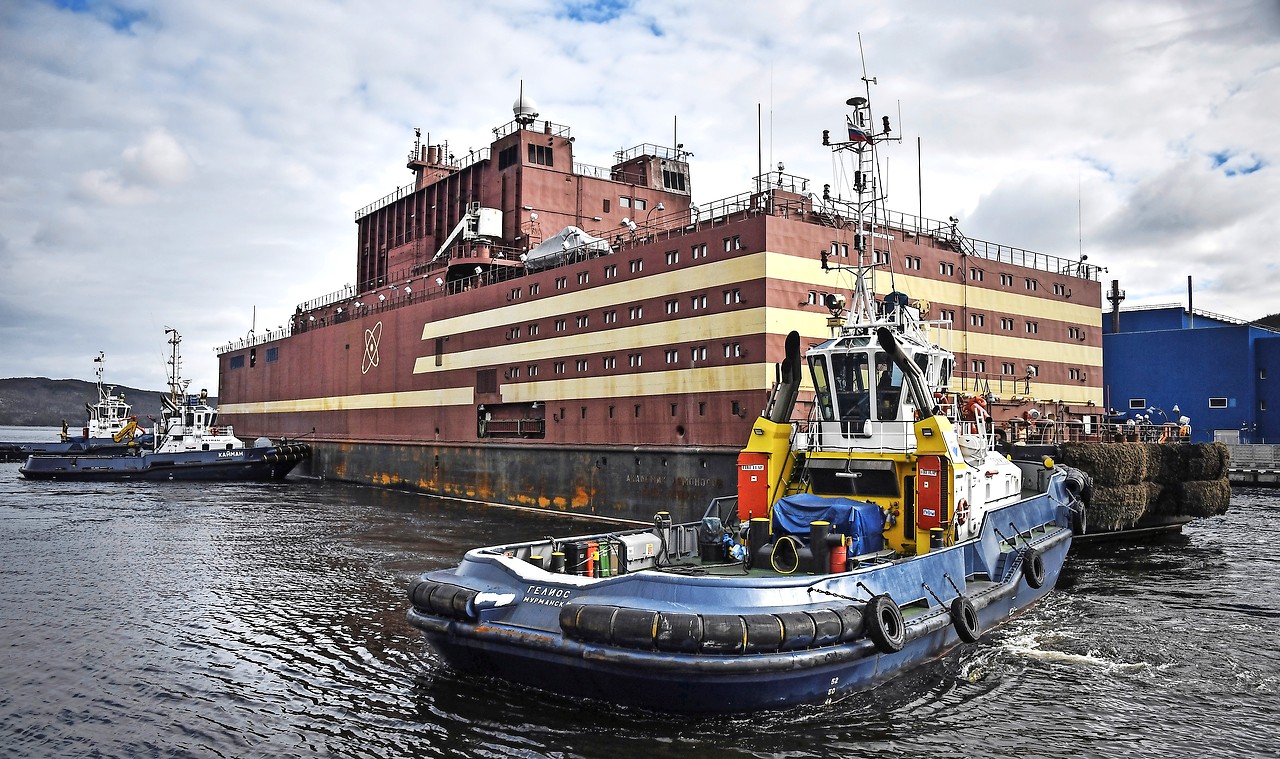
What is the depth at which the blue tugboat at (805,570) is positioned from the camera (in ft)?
28.0

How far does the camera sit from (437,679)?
35.0 ft

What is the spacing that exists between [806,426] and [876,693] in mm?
4625

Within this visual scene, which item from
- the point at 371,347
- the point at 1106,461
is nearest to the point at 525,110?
the point at 371,347

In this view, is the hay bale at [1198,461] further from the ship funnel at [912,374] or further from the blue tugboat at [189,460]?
the blue tugboat at [189,460]

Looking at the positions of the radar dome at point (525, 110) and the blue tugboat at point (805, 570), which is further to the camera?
the radar dome at point (525, 110)

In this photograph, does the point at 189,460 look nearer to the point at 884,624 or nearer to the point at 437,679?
the point at 437,679

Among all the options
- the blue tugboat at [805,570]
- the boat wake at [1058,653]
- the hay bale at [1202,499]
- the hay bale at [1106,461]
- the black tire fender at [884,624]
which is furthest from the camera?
the hay bale at [1202,499]

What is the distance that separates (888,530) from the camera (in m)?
12.1

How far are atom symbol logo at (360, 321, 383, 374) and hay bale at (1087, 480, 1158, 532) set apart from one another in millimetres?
32113

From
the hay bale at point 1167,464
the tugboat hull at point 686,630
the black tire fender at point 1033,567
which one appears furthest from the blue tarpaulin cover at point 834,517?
the hay bale at point 1167,464

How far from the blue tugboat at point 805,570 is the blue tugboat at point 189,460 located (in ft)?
118

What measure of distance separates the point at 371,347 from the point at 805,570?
118 ft

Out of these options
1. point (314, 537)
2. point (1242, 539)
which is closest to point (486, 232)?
point (314, 537)

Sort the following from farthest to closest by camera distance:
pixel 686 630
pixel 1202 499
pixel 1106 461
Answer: pixel 1202 499 → pixel 1106 461 → pixel 686 630
